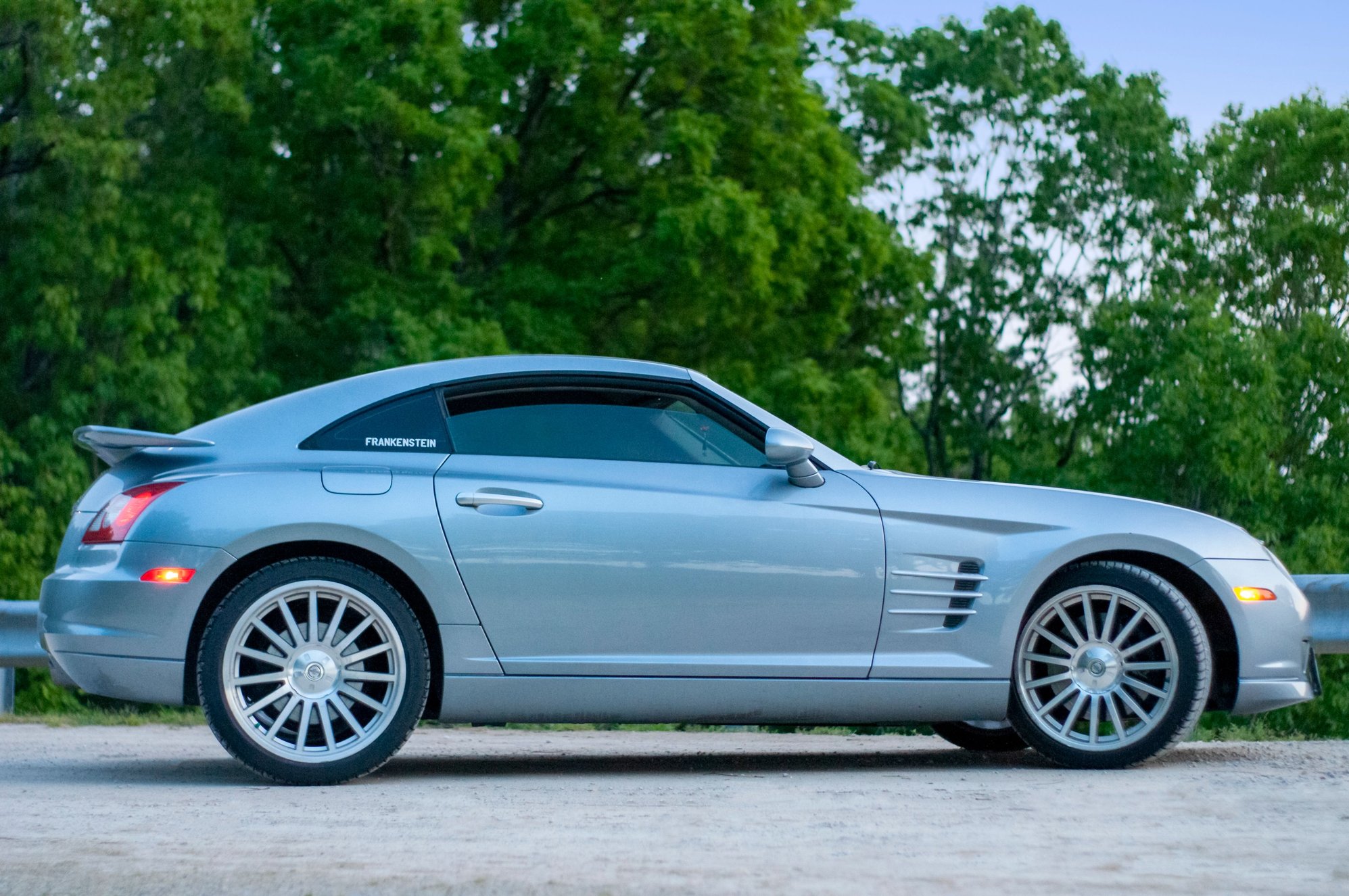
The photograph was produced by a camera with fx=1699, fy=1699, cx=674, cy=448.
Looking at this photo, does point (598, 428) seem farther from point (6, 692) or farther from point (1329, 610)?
point (6, 692)

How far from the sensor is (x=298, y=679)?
18.8 feet

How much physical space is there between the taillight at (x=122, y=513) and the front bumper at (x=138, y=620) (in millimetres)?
54

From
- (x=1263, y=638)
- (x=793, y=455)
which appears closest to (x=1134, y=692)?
(x=1263, y=638)

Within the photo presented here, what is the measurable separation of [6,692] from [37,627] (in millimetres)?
1394

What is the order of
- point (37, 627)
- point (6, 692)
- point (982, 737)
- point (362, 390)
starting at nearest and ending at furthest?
1. point (362, 390)
2. point (982, 737)
3. point (37, 627)
4. point (6, 692)

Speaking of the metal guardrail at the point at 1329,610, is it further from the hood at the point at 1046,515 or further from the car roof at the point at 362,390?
the car roof at the point at 362,390

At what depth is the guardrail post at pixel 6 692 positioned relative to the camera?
32.7ft

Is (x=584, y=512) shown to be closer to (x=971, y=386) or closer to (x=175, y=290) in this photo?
(x=175, y=290)

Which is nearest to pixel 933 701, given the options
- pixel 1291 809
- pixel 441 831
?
pixel 1291 809

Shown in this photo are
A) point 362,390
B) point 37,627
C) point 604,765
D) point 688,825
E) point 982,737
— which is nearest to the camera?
point 688,825

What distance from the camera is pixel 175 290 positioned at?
22031 millimetres

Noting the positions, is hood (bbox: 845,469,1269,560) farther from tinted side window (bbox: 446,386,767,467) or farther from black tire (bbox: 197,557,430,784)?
black tire (bbox: 197,557,430,784)

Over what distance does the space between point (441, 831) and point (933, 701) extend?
6.75 ft

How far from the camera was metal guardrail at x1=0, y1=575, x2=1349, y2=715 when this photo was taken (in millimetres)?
8320
